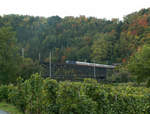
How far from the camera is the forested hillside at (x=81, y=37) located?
274 feet

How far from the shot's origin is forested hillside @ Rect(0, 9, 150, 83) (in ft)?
274

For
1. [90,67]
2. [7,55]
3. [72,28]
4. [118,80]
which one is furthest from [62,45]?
[7,55]

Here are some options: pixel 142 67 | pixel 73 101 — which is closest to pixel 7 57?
pixel 142 67

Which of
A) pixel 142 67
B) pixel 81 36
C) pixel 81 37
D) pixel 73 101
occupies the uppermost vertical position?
pixel 81 36

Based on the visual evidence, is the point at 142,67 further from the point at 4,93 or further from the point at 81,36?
the point at 81,36

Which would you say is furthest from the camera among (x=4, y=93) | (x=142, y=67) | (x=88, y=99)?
(x=142, y=67)

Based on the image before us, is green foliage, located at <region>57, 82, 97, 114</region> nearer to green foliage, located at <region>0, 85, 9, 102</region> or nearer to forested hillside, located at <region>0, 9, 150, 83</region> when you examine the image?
green foliage, located at <region>0, 85, 9, 102</region>

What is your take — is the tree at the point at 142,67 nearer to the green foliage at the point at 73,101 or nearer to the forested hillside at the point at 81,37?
the green foliage at the point at 73,101

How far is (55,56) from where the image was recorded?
93.2m

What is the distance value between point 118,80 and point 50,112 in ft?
154

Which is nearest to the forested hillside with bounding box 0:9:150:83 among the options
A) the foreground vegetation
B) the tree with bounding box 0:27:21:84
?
the tree with bounding box 0:27:21:84

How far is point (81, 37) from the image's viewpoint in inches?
4274

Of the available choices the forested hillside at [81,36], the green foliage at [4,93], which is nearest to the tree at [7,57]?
the green foliage at [4,93]

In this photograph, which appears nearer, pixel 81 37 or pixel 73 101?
pixel 73 101
